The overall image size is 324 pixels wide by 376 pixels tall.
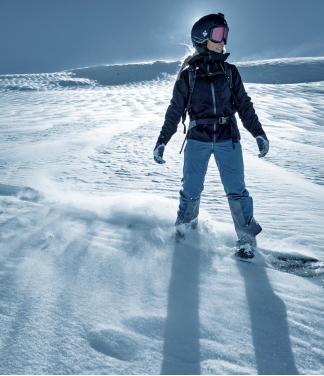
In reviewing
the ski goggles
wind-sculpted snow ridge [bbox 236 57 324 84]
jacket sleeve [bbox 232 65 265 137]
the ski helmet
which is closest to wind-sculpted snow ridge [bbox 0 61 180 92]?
wind-sculpted snow ridge [bbox 236 57 324 84]

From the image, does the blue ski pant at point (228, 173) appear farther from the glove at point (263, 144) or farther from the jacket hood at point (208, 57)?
the jacket hood at point (208, 57)

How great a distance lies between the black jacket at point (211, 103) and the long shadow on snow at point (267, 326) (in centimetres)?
101

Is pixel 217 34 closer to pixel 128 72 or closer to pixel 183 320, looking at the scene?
pixel 183 320

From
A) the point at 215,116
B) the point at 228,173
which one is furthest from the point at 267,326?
the point at 215,116

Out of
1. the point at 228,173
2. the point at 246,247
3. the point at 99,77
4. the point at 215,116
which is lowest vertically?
the point at 246,247

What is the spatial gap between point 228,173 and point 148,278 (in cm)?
95

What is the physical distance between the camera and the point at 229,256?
1.91m

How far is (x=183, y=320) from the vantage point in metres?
1.36

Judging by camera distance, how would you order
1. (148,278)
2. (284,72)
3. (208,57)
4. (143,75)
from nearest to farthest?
(148,278) < (208,57) < (284,72) < (143,75)

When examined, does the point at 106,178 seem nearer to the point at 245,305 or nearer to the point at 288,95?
the point at 245,305

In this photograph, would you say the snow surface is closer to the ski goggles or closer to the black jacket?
the black jacket

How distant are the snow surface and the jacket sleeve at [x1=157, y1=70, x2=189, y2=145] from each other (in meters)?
0.83

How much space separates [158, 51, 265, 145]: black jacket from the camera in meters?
1.84

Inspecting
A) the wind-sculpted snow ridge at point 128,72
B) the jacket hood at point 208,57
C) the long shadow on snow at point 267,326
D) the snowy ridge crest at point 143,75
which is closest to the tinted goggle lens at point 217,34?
the jacket hood at point 208,57
